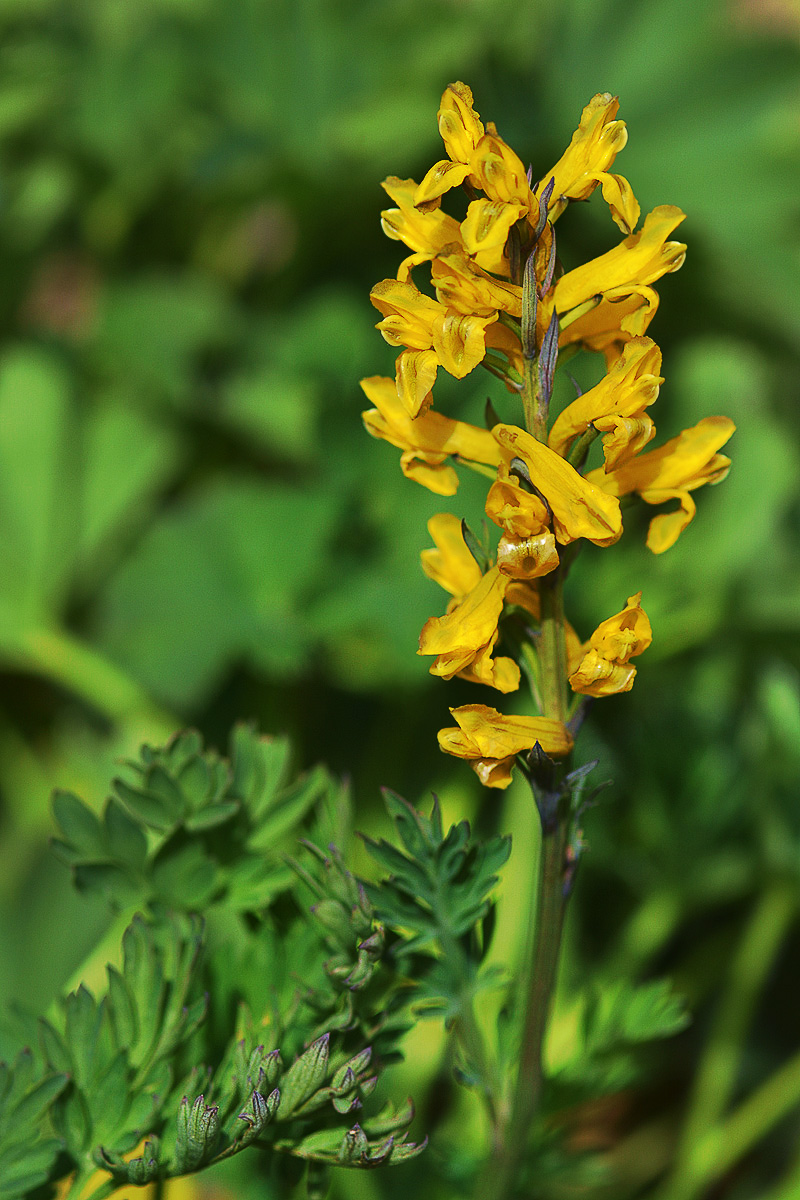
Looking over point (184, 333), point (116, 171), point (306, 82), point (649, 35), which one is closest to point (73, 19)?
point (116, 171)

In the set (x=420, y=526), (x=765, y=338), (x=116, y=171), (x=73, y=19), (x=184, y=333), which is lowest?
(x=765, y=338)

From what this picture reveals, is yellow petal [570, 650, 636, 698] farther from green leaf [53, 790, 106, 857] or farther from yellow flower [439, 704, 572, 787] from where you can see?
green leaf [53, 790, 106, 857]

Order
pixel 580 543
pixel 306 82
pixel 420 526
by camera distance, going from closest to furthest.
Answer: pixel 580 543 < pixel 420 526 < pixel 306 82

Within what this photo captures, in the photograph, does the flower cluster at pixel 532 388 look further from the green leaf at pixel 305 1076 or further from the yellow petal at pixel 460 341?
the green leaf at pixel 305 1076

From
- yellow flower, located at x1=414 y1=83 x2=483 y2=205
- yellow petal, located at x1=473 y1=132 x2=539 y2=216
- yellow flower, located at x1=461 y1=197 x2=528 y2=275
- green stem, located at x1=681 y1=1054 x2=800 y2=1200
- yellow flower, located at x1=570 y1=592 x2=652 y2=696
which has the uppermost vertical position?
yellow flower, located at x1=414 y1=83 x2=483 y2=205

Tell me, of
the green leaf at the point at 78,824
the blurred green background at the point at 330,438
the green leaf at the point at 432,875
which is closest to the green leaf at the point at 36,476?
the blurred green background at the point at 330,438

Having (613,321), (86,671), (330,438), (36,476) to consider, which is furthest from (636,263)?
(36,476)

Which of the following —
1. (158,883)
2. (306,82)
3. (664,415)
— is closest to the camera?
(158,883)

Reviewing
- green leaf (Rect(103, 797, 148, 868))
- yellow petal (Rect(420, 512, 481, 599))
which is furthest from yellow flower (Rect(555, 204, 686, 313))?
green leaf (Rect(103, 797, 148, 868))

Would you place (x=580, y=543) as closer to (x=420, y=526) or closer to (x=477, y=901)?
(x=477, y=901)
